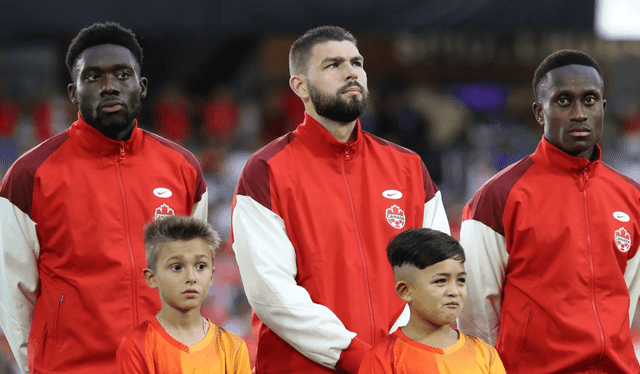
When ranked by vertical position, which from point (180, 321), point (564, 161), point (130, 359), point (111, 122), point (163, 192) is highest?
point (111, 122)

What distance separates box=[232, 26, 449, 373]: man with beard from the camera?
320 centimetres

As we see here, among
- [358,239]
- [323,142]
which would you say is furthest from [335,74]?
[358,239]

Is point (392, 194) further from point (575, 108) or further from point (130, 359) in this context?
point (130, 359)

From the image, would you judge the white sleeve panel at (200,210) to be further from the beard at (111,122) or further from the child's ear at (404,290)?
the child's ear at (404,290)

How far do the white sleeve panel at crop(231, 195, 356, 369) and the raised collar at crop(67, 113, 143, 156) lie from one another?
551 mm

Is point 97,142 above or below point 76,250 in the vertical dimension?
above

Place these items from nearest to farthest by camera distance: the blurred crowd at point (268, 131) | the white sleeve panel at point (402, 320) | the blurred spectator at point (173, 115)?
the white sleeve panel at point (402, 320)
the blurred crowd at point (268, 131)
the blurred spectator at point (173, 115)

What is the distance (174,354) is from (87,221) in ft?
2.30

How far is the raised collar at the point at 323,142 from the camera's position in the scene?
345cm

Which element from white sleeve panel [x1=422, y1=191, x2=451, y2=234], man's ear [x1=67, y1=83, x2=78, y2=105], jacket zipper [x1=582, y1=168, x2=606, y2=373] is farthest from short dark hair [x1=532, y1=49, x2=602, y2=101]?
man's ear [x1=67, y1=83, x2=78, y2=105]

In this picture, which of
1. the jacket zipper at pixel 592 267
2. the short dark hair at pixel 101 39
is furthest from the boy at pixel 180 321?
the jacket zipper at pixel 592 267

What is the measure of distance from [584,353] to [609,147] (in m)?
11.0

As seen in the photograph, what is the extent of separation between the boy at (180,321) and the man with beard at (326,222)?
212 millimetres

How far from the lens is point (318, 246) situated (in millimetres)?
3297
